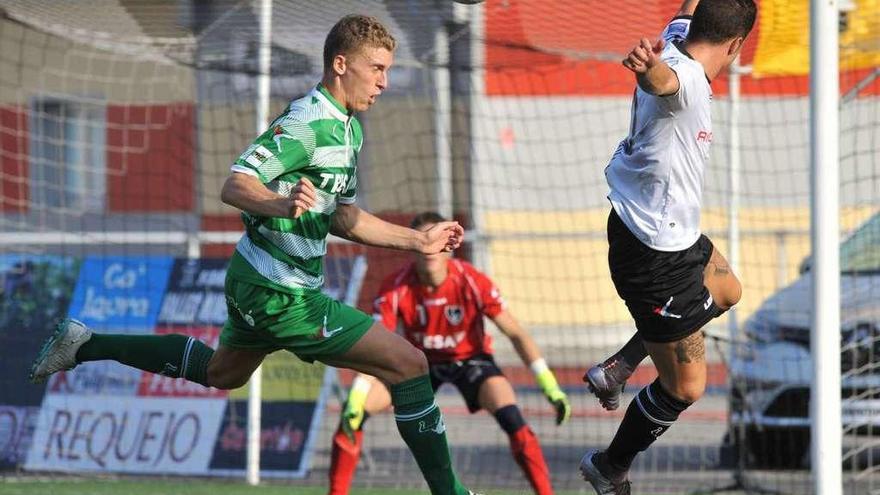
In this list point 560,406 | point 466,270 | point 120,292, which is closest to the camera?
point 560,406

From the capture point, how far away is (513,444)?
8.45 m

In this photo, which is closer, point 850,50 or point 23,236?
point 850,50

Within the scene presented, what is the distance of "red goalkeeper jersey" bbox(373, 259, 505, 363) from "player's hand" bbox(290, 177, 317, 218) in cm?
335

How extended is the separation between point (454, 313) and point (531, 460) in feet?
3.33

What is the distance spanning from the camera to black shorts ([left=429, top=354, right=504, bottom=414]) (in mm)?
8758

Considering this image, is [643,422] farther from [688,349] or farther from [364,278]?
[364,278]

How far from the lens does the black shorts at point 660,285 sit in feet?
19.5

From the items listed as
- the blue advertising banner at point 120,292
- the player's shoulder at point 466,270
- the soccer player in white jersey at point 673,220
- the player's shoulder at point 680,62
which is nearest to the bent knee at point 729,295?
the soccer player in white jersey at point 673,220

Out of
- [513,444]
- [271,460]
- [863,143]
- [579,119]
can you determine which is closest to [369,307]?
[271,460]

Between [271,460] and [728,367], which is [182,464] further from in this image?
[728,367]

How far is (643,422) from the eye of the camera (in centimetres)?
629

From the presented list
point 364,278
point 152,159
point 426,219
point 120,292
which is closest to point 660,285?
point 426,219

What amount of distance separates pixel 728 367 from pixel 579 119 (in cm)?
701

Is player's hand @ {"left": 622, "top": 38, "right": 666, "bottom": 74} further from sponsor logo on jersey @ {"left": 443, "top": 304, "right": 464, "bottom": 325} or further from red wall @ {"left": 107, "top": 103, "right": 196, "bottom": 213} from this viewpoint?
red wall @ {"left": 107, "top": 103, "right": 196, "bottom": 213}
